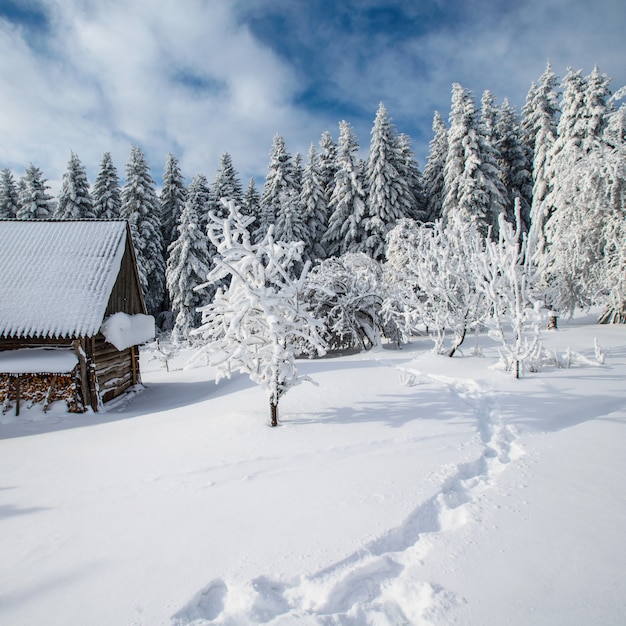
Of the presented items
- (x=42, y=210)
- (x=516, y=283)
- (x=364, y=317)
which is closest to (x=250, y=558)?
(x=516, y=283)

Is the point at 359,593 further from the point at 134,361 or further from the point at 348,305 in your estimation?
the point at 348,305

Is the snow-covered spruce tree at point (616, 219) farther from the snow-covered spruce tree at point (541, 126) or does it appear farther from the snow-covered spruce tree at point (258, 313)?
the snow-covered spruce tree at point (258, 313)

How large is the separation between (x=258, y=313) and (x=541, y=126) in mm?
30405

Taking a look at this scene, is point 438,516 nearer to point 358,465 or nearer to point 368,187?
point 358,465

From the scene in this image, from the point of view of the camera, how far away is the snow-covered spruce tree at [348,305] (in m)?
17.4

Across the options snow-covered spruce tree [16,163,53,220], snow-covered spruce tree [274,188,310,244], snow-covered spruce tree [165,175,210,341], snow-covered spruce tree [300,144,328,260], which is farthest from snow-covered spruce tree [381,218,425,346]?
snow-covered spruce tree [16,163,53,220]

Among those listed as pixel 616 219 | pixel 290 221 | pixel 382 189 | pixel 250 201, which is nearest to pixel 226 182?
pixel 250 201

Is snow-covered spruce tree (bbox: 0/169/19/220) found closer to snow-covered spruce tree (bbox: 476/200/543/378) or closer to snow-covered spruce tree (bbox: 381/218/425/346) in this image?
snow-covered spruce tree (bbox: 381/218/425/346)

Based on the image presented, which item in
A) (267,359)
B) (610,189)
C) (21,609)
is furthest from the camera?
(610,189)

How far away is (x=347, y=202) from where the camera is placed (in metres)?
31.1

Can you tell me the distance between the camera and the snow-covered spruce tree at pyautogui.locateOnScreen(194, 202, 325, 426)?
21.6 feet

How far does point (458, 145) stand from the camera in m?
27.5

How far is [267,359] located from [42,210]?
107ft

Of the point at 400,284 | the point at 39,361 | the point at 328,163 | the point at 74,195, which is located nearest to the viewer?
the point at 39,361
